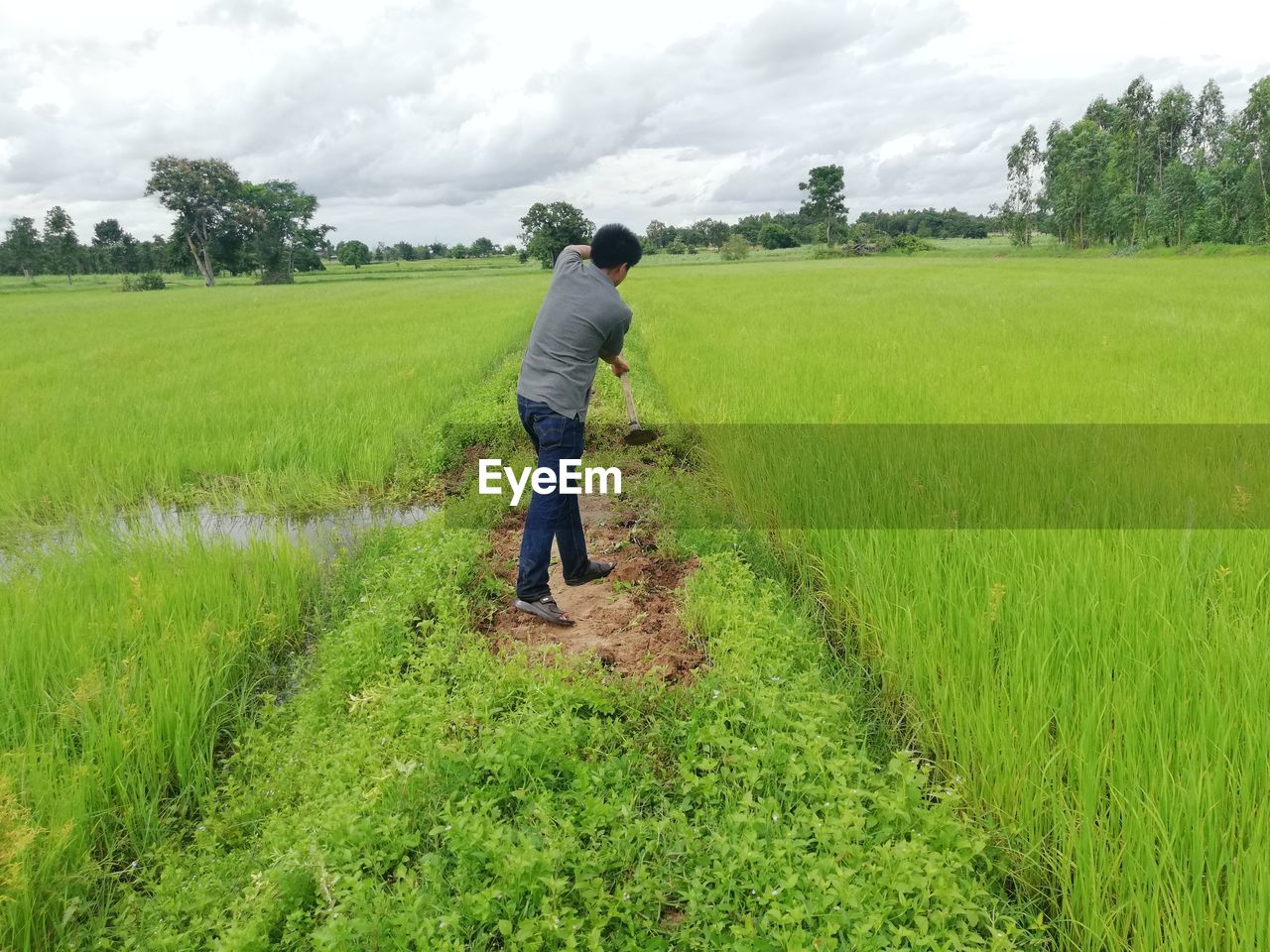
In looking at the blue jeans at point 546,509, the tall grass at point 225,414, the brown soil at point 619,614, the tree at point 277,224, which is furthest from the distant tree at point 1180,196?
the tree at point 277,224

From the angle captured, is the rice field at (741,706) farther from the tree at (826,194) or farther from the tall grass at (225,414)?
the tree at (826,194)

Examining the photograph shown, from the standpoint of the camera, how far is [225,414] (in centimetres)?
654

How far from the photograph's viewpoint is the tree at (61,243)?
64.2 metres

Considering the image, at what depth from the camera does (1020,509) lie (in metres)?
3.21

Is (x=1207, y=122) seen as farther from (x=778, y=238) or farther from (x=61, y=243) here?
(x=61, y=243)

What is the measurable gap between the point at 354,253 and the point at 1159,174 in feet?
277

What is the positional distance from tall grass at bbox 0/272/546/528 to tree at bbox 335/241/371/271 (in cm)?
8479

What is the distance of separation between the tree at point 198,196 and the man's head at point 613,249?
194 feet

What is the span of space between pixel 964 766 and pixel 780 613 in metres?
1.01

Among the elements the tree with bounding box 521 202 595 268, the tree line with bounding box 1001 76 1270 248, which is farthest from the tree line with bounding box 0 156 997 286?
→ the tree line with bounding box 1001 76 1270 248

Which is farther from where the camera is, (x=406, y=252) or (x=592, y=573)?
(x=406, y=252)

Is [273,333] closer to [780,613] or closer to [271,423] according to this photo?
[271,423]

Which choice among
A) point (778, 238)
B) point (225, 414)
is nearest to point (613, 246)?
point (225, 414)

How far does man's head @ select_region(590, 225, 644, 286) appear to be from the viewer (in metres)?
3.34
